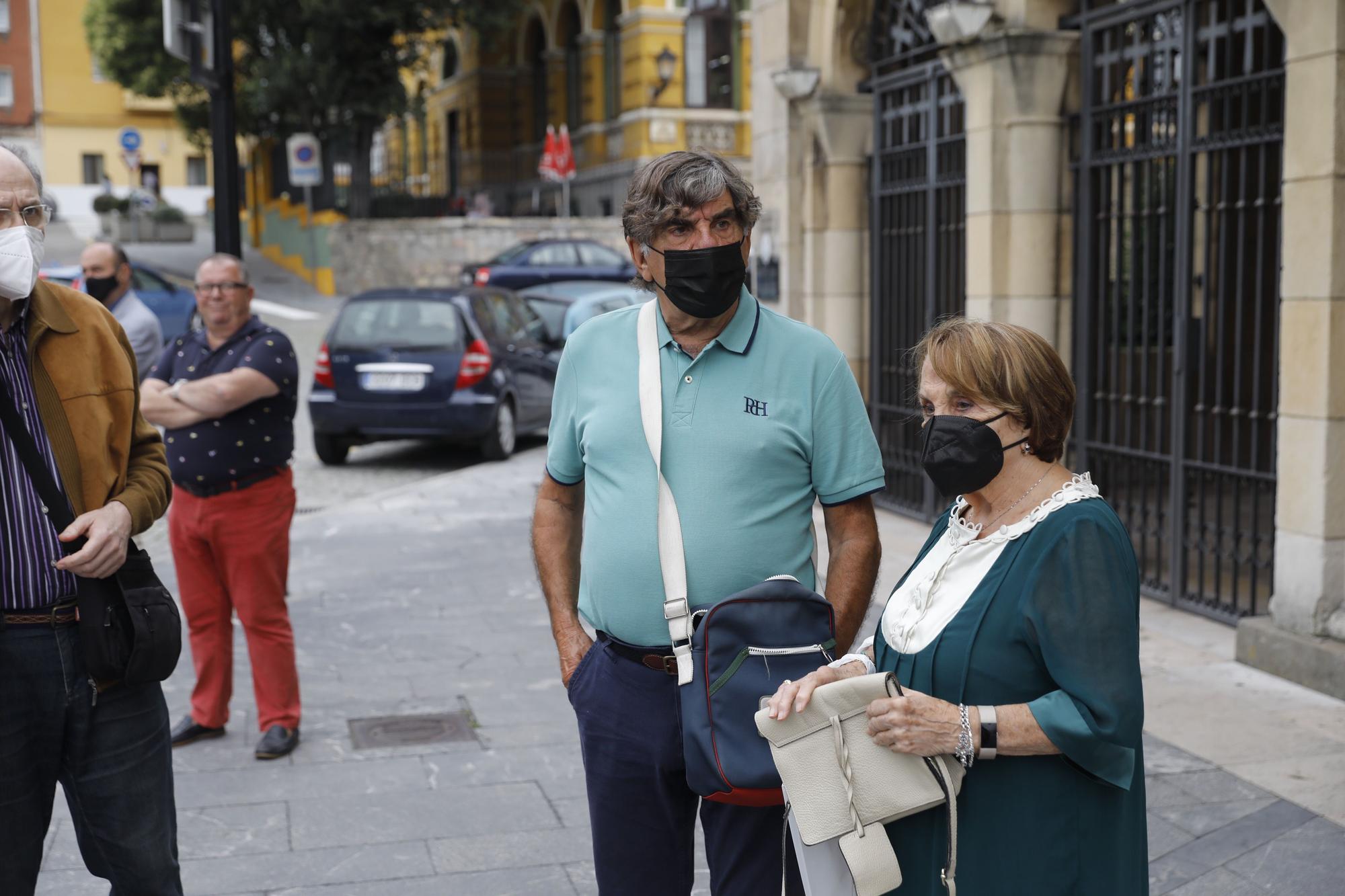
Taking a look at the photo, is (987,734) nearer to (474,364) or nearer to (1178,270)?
(1178,270)

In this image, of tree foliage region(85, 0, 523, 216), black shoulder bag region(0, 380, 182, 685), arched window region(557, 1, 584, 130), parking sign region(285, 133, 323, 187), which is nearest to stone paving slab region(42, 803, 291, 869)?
black shoulder bag region(0, 380, 182, 685)

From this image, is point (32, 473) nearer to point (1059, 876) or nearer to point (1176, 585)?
point (1059, 876)

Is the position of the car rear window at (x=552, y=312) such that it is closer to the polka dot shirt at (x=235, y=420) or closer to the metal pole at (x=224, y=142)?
the metal pole at (x=224, y=142)

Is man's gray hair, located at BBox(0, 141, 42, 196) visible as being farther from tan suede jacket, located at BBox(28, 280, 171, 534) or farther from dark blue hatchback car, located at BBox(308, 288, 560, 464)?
dark blue hatchback car, located at BBox(308, 288, 560, 464)

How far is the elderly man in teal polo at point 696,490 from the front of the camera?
287 cm

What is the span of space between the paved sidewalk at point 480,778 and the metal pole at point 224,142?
7.26 ft

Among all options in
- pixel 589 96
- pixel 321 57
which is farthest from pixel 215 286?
pixel 589 96

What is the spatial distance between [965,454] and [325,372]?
36.9 feet

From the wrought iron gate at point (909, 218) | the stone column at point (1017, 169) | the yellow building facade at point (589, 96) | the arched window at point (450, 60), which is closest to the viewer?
the stone column at point (1017, 169)

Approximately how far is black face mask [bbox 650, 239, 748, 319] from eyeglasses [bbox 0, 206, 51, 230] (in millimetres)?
1269

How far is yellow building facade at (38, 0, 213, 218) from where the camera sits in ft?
190

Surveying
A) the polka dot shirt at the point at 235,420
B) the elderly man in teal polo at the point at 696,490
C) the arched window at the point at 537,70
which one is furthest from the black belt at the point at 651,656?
the arched window at the point at 537,70

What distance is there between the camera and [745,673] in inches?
104

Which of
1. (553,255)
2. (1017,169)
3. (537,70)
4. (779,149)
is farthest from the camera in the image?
(537,70)
